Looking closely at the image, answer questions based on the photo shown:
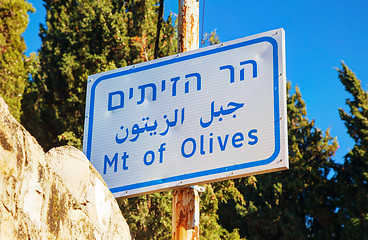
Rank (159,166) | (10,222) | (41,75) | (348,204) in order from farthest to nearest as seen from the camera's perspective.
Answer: (348,204)
(41,75)
(159,166)
(10,222)

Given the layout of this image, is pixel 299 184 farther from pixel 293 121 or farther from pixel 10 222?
pixel 10 222

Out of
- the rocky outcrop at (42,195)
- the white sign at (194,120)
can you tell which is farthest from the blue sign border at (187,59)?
the rocky outcrop at (42,195)

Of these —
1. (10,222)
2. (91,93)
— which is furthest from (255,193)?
(10,222)

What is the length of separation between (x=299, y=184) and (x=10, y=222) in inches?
641

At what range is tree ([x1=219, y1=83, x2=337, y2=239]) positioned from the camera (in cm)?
1809

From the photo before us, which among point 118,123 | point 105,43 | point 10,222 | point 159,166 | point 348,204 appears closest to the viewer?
point 10,222

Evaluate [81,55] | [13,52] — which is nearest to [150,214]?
[81,55]

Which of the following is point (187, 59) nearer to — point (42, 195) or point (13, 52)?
point (42, 195)

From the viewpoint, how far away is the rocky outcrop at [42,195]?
3076 mm

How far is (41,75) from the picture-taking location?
55.0 ft

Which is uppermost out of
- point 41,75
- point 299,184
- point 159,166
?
point 41,75

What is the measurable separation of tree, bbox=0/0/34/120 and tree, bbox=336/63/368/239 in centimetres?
1056

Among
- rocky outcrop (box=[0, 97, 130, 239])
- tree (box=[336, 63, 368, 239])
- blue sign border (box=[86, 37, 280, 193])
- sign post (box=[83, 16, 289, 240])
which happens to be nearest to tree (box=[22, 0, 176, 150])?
tree (box=[336, 63, 368, 239])

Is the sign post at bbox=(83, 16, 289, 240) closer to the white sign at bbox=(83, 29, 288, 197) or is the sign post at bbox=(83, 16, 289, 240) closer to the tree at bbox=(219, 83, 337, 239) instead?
the white sign at bbox=(83, 29, 288, 197)
